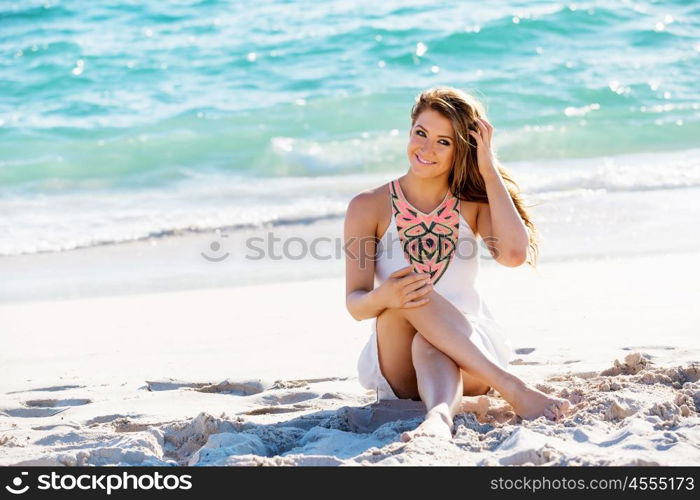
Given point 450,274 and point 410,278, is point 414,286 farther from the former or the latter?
point 450,274

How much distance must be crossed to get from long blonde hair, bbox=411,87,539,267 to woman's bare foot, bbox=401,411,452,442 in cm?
93

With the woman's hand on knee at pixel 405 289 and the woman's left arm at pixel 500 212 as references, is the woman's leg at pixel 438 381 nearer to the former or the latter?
the woman's hand on knee at pixel 405 289

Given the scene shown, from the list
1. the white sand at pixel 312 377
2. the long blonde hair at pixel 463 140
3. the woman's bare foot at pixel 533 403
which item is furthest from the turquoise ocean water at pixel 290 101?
the woman's bare foot at pixel 533 403

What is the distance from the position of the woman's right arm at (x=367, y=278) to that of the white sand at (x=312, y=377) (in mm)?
442

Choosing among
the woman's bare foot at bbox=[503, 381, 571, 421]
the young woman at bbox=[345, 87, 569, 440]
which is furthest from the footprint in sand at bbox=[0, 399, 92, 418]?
the woman's bare foot at bbox=[503, 381, 571, 421]

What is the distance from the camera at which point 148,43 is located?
15398 millimetres

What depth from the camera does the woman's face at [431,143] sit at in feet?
13.6

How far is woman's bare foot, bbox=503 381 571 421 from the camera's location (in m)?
3.78

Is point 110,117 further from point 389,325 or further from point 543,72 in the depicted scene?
point 389,325

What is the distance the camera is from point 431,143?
13.6ft

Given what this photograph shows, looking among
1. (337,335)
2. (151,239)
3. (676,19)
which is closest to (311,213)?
(151,239)

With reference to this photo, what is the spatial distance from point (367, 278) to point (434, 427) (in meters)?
0.81

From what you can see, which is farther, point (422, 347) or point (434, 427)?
point (422, 347)

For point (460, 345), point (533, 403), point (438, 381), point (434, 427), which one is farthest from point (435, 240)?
point (434, 427)
